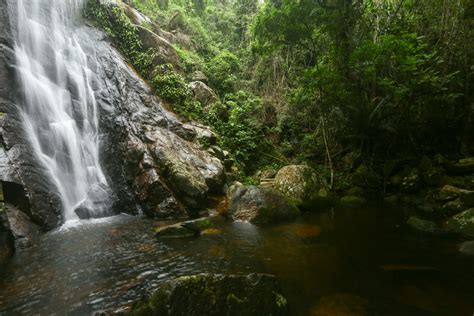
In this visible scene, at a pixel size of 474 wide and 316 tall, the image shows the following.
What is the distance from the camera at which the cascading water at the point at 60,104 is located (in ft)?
27.1

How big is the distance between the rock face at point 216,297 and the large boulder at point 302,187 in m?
6.01

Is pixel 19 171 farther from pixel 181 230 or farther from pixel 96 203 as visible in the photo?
pixel 181 230

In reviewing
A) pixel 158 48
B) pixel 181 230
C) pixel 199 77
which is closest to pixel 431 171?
pixel 181 230

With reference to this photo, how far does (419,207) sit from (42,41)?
1469 centimetres

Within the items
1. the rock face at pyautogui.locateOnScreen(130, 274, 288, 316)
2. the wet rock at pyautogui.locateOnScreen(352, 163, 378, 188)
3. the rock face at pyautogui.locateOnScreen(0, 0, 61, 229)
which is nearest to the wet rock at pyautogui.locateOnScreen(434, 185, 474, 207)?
the wet rock at pyautogui.locateOnScreen(352, 163, 378, 188)

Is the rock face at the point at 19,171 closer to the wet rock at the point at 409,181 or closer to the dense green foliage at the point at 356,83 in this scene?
the dense green foliage at the point at 356,83

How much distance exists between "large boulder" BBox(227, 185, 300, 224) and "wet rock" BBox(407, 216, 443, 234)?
2950 millimetres

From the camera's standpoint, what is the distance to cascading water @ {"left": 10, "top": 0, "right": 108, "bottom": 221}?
8.26 m

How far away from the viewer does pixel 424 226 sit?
6668 mm

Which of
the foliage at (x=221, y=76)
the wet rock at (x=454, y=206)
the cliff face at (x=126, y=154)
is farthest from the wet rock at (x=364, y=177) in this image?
the foliage at (x=221, y=76)

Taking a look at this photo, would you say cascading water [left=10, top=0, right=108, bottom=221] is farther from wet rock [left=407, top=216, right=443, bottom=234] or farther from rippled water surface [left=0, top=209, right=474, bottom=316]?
wet rock [left=407, top=216, right=443, bottom=234]

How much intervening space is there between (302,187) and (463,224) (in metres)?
4.34

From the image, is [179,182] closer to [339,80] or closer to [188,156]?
[188,156]

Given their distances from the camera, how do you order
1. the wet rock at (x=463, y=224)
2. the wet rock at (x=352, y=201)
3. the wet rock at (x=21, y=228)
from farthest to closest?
the wet rock at (x=352, y=201), the wet rock at (x=463, y=224), the wet rock at (x=21, y=228)
